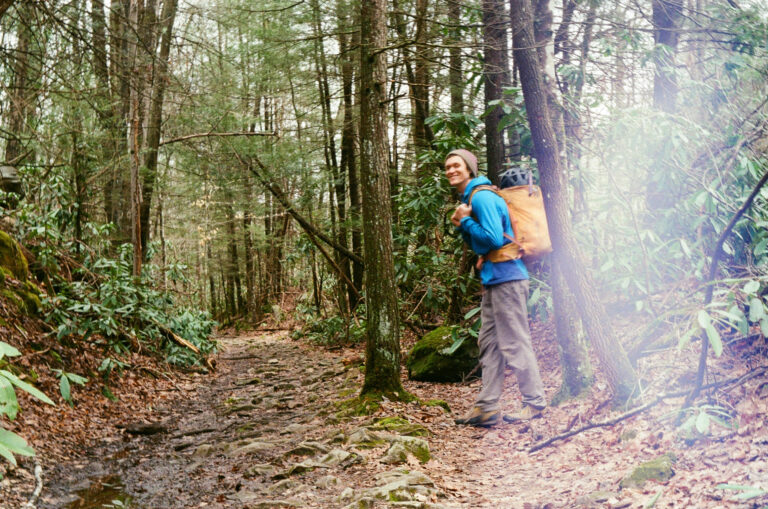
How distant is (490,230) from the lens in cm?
463

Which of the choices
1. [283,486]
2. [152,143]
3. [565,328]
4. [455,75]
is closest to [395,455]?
[283,486]

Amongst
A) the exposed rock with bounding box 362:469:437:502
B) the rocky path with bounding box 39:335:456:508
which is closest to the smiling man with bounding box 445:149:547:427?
the rocky path with bounding box 39:335:456:508

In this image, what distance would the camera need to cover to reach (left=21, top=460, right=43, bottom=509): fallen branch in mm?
3878

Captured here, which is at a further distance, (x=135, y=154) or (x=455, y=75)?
(x=455, y=75)

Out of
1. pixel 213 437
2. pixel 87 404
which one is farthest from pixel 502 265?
pixel 87 404

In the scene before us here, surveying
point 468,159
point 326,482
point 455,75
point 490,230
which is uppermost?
point 455,75

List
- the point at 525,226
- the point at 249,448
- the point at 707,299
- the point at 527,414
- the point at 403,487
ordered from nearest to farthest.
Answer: the point at 707,299 → the point at 403,487 → the point at 525,226 → the point at 527,414 → the point at 249,448

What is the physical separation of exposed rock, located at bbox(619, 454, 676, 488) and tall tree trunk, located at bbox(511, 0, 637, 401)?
110 centimetres

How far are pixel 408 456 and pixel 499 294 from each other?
162 centimetres

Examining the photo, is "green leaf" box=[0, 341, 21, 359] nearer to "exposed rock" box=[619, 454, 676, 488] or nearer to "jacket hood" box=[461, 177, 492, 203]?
"exposed rock" box=[619, 454, 676, 488]

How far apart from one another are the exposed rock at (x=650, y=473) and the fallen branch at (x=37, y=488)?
4108 mm

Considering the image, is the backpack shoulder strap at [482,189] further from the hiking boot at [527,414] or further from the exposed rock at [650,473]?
the exposed rock at [650,473]

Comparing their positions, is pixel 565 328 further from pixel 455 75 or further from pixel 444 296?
pixel 455 75

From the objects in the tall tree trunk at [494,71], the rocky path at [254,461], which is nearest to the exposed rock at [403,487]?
the rocky path at [254,461]
